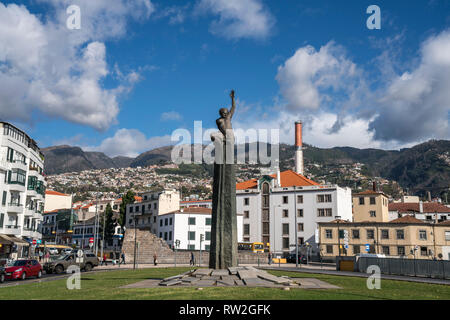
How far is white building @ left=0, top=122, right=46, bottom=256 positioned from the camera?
45.8 meters

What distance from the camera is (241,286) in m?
15.0

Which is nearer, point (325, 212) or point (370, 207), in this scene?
point (370, 207)

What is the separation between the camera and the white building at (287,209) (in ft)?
223

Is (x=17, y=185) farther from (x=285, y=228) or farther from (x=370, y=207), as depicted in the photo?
(x=370, y=207)

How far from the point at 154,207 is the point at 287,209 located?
25.4 meters

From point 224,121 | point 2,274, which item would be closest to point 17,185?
point 2,274

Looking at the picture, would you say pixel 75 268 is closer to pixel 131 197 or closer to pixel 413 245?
pixel 413 245

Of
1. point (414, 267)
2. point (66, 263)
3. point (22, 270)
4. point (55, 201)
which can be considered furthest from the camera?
point (55, 201)

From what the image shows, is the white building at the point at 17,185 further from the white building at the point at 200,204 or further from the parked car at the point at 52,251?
the white building at the point at 200,204

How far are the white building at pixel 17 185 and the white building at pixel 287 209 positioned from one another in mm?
36074

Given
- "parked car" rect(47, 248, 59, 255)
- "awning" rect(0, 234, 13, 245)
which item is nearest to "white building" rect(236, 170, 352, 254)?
"parked car" rect(47, 248, 59, 255)

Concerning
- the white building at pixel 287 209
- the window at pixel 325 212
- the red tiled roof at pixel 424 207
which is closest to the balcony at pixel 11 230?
the white building at pixel 287 209

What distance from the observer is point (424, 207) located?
79.8 meters
